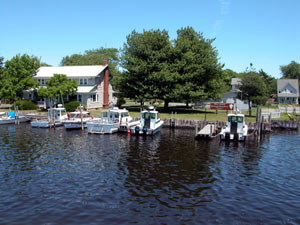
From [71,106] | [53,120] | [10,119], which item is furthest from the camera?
[71,106]

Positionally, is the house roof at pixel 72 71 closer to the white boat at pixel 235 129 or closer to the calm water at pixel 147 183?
the calm water at pixel 147 183

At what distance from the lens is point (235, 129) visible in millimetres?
34406

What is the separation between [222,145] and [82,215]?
20.9 metres

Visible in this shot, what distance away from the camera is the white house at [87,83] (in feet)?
195

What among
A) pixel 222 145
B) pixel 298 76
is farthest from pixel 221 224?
pixel 298 76

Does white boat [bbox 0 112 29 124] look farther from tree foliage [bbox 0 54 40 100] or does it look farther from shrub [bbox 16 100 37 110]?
tree foliage [bbox 0 54 40 100]

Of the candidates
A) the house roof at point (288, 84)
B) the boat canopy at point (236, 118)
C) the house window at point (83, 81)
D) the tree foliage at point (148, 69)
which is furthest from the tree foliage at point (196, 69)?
the house roof at point (288, 84)

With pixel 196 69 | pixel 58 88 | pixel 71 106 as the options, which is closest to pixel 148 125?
pixel 196 69

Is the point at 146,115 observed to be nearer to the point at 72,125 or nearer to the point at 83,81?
the point at 72,125

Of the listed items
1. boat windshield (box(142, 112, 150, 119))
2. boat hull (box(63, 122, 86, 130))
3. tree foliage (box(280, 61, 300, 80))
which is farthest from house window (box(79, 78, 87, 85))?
tree foliage (box(280, 61, 300, 80))

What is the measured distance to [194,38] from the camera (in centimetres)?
5834

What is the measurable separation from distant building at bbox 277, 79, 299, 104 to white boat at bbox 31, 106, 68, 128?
7747 cm

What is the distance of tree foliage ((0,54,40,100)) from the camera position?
190ft

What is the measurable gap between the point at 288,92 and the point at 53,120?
8246 centimetres
